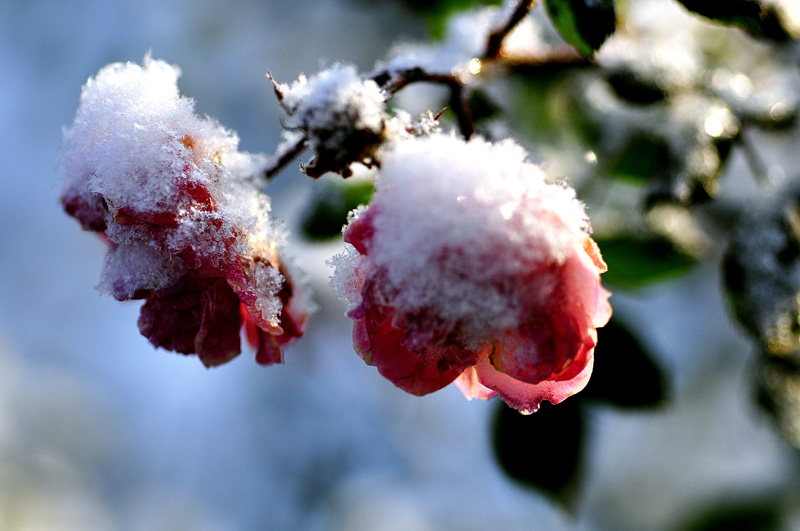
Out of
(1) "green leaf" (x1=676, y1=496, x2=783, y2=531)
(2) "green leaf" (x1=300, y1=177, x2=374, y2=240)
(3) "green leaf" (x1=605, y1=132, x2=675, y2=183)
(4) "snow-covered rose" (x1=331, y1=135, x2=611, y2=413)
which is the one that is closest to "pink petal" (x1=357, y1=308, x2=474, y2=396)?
(4) "snow-covered rose" (x1=331, y1=135, x2=611, y2=413)

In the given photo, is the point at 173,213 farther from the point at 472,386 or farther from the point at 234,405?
the point at 234,405

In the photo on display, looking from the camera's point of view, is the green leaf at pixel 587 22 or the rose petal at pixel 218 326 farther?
the green leaf at pixel 587 22

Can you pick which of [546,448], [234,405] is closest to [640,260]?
[546,448]

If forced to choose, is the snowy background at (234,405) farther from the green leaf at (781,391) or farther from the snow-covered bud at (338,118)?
the snow-covered bud at (338,118)

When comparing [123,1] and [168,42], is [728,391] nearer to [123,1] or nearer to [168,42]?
[168,42]

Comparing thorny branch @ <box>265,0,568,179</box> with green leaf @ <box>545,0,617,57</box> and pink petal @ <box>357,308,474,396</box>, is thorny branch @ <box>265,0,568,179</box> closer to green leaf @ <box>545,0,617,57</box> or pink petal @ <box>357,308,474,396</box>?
green leaf @ <box>545,0,617,57</box>

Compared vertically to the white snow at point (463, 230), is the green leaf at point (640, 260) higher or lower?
lower

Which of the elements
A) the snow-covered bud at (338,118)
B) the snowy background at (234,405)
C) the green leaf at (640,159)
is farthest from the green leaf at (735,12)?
the snowy background at (234,405)
